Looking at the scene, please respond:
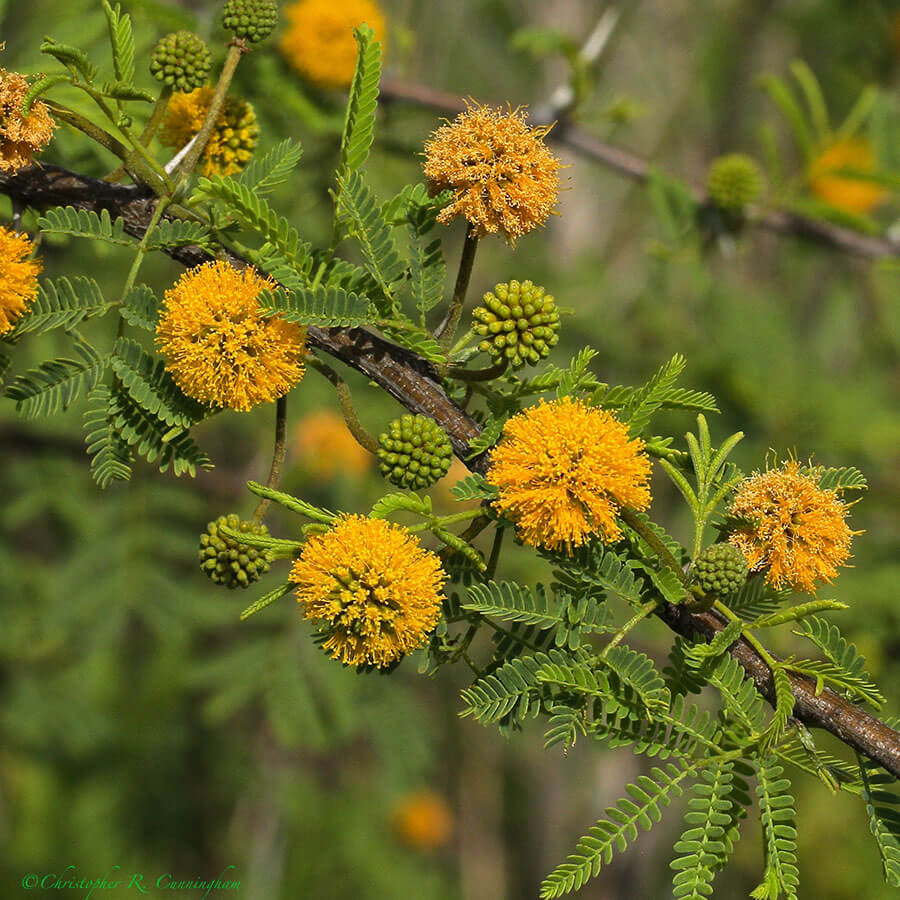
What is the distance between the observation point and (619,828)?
176 centimetres

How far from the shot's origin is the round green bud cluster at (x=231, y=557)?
6.30 ft

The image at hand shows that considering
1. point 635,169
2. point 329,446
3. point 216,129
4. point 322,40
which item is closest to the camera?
point 216,129

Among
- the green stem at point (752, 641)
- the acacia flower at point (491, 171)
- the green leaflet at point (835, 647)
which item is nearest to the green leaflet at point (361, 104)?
the acacia flower at point (491, 171)

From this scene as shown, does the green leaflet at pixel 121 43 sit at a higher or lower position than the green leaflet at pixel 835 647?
higher

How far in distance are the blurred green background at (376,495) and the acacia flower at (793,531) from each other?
117cm

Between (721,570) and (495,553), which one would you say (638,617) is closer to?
(721,570)

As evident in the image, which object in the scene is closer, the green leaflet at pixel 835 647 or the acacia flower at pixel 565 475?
the acacia flower at pixel 565 475

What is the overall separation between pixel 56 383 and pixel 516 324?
1.10 m

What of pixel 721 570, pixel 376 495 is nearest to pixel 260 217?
pixel 721 570

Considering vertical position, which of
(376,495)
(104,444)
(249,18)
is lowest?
Answer: (376,495)

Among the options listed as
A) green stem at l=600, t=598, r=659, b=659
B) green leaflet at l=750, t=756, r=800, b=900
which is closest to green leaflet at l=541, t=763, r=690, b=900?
green leaflet at l=750, t=756, r=800, b=900

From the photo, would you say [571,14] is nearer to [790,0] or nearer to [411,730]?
[790,0]

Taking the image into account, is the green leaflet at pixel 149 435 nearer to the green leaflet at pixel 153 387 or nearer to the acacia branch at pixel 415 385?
the green leaflet at pixel 153 387

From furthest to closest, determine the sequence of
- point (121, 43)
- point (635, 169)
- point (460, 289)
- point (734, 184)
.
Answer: point (635, 169), point (734, 184), point (121, 43), point (460, 289)
